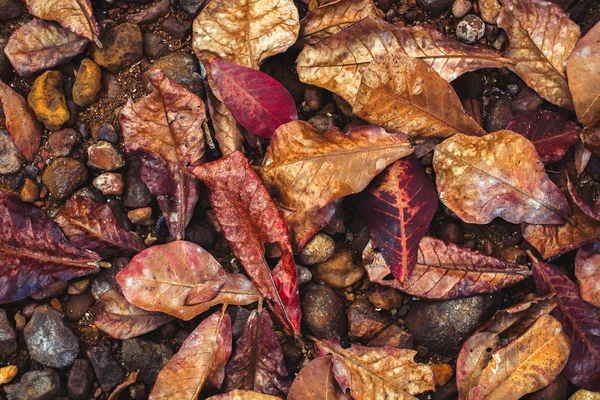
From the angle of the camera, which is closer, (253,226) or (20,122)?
(253,226)

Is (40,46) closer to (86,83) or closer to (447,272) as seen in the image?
(86,83)

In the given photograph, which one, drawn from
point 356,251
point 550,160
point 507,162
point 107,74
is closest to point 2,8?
point 107,74

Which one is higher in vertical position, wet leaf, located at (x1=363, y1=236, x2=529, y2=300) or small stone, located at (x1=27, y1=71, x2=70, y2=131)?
small stone, located at (x1=27, y1=71, x2=70, y2=131)

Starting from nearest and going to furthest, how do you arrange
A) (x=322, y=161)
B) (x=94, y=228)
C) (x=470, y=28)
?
(x=322, y=161)
(x=94, y=228)
(x=470, y=28)

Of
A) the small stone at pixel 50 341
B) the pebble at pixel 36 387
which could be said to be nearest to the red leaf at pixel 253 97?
the small stone at pixel 50 341

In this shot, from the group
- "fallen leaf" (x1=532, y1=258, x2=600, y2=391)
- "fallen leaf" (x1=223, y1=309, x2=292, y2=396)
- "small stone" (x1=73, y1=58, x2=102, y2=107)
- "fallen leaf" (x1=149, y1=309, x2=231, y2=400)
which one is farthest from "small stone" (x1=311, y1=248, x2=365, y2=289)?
"small stone" (x1=73, y1=58, x2=102, y2=107)

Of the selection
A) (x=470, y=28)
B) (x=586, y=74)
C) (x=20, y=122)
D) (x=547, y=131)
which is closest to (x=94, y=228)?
(x=20, y=122)

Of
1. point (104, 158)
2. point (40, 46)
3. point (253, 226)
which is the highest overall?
point (40, 46)

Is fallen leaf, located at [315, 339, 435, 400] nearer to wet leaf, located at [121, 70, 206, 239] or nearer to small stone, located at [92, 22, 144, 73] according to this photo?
wet leaf, located at [121, 70, 206, 239]
